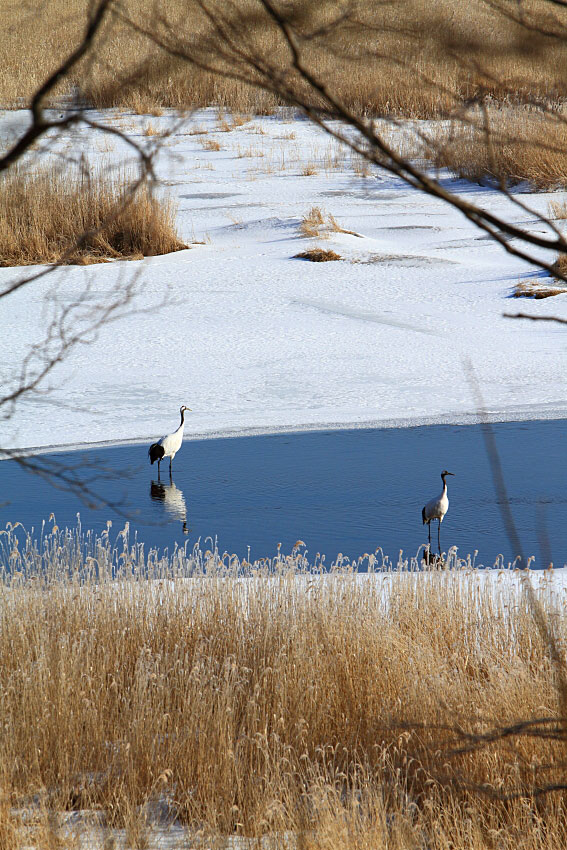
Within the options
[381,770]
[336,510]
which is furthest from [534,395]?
[381,770]

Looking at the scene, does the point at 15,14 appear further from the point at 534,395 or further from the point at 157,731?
the point at 534,395

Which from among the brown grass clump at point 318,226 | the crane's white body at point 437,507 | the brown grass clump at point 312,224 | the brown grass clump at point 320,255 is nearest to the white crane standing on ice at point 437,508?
the crane's white body at point 437,507

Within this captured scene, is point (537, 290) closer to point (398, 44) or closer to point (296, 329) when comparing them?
point (296, 329)

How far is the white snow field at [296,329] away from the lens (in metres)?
7.57

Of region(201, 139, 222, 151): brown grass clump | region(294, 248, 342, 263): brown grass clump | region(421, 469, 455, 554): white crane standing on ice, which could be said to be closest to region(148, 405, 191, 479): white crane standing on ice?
region(421, 469, 455, 554): white crane standing on ice

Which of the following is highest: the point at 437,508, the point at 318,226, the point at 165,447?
the point at 318,226

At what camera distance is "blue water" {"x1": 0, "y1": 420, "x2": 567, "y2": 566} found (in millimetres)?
5609

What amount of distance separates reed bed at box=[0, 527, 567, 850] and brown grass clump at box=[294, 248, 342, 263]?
24.6 ft

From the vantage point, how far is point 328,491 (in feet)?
20.6

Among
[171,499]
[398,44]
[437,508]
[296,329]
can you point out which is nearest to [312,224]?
[296,329]

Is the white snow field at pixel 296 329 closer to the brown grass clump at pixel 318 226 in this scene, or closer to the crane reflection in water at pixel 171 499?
the brown grass clump at pixel 318 226

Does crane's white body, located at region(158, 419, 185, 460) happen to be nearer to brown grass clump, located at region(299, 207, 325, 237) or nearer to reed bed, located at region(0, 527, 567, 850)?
reed bed, located at region(0, 527, 567, 850)

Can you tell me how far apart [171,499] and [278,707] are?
2.66m

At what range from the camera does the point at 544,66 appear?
0.92 metres
